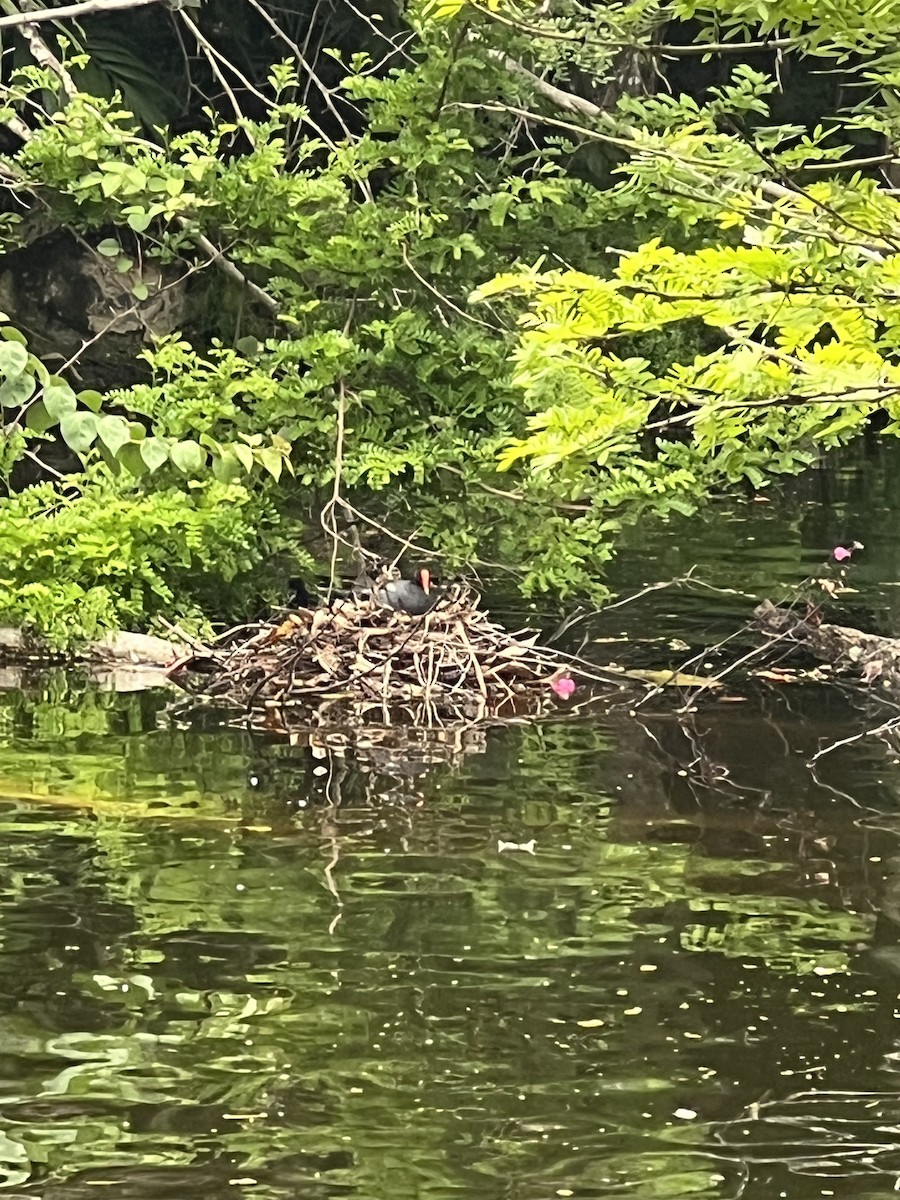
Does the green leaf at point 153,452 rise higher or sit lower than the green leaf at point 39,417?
lower

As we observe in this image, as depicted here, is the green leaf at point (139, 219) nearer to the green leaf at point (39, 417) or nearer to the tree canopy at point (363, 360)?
the tree canopy at point (363, 360)

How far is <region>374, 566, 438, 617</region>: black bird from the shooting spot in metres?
7.45

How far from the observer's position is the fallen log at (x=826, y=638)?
761cm

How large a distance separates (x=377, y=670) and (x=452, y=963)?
9.14 ft

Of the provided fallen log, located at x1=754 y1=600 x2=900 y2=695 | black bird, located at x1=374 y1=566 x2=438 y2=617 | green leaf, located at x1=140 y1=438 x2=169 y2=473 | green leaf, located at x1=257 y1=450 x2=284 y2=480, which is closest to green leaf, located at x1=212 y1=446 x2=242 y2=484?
green leaf, located at x1=257 y1=450 x2=284 y2=480

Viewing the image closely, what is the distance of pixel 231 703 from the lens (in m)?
7.07

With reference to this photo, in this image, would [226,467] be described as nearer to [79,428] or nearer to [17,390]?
[79,428]

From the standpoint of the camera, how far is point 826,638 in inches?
306

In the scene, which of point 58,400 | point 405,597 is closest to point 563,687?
point 405,597

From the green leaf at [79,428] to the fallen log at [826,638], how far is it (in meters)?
3.10

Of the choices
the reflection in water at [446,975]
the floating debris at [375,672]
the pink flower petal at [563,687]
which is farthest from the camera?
the pink flower petal at [563,687]

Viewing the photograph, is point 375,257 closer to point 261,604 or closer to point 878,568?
point 261,604

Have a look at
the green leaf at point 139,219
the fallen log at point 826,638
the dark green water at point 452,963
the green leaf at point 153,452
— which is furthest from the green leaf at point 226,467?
the fallen log at point 826,638

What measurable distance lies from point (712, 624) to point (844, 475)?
7.58 metres
